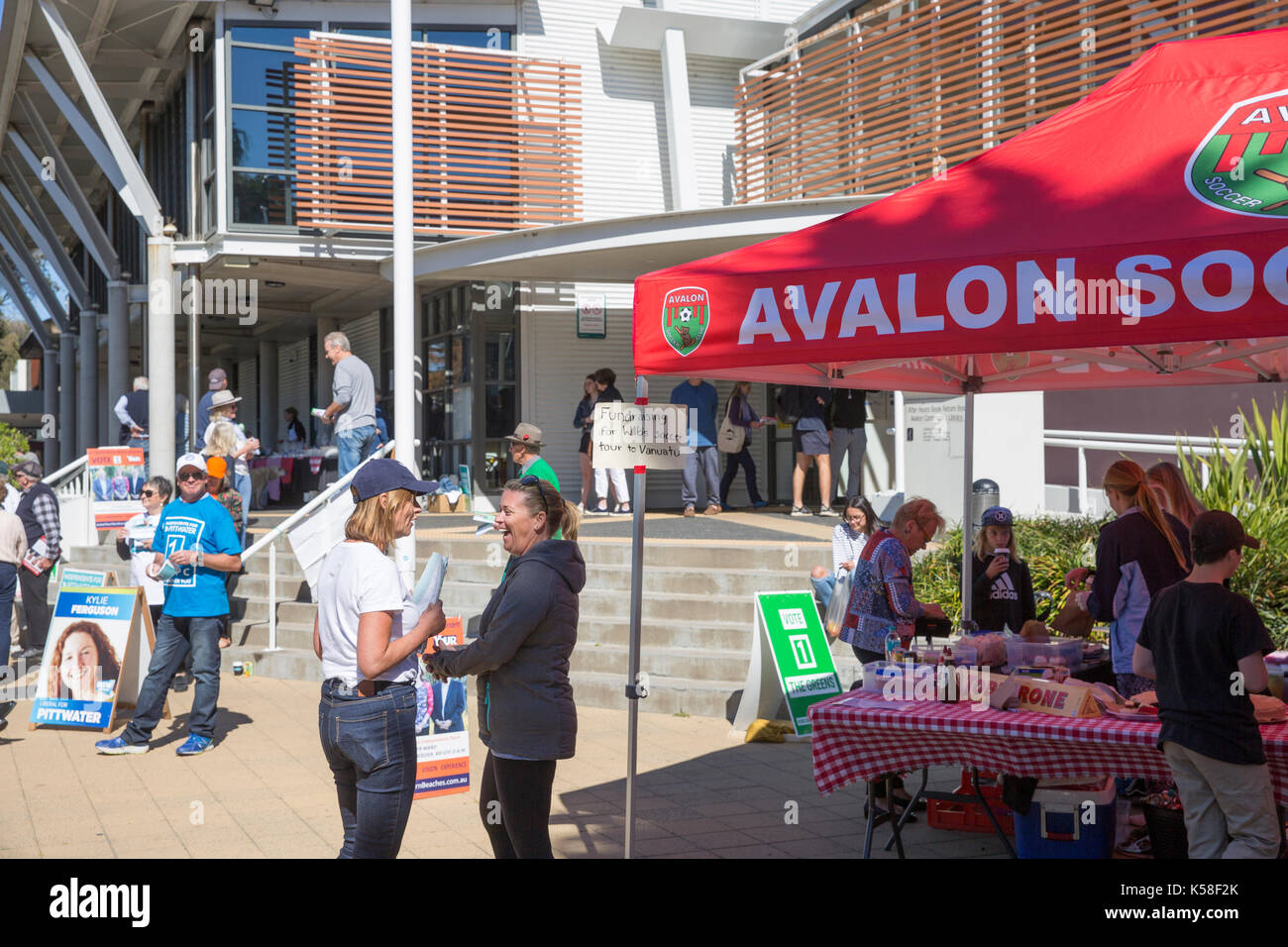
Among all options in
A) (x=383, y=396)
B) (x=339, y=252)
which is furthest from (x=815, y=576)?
(x=383, y=396)

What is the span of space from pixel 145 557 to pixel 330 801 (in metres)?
4.65

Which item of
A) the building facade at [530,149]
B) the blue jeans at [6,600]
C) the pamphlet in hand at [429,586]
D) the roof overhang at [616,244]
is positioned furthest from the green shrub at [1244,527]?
the blue jeans at [6,600]

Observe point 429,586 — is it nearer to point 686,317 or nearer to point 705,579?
point 686,317

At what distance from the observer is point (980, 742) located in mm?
5059

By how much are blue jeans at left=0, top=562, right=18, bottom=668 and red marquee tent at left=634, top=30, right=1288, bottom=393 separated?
647cm

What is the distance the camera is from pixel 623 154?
17422 mm

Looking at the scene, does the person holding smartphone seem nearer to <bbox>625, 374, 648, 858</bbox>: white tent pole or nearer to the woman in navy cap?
<bbox>625, 374, 648, 858</bbox>: white tent pole

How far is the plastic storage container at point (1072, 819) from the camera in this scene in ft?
17.2

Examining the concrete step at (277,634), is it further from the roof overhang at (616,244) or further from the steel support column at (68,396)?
the steel support column at (68,396)

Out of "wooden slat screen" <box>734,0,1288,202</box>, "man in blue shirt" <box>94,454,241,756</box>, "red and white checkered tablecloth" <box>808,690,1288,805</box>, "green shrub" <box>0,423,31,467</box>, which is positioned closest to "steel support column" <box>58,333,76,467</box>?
"green shrub" <box>0,423,31,467</box>

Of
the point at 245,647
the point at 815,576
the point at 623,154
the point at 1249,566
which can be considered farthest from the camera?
the point at 623,154

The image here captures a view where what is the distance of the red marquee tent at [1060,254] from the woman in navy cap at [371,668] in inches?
53.4
